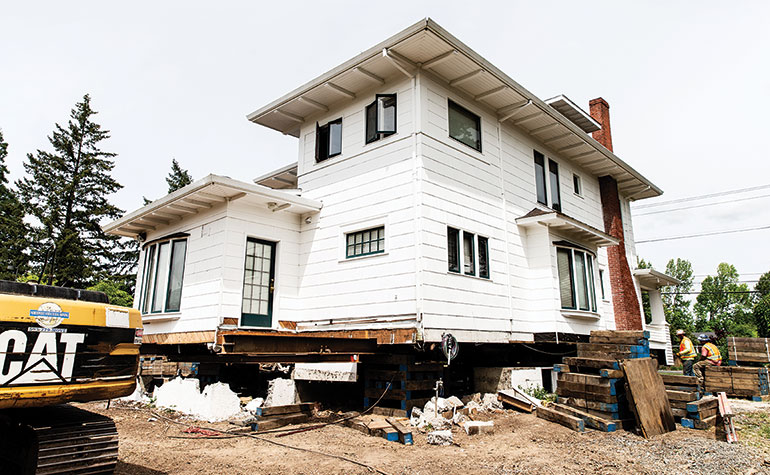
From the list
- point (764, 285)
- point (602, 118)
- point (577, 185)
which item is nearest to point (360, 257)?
point (577, 185)

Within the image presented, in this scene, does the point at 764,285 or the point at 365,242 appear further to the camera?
the point at 764,285

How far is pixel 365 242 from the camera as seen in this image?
11.6m

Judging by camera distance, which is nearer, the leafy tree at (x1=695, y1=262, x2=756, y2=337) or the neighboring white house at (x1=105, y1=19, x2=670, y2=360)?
the neighboring white house at (x1=105, y1=19, x2=670, y2=360)

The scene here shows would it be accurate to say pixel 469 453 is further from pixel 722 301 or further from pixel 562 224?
pixel 722 301

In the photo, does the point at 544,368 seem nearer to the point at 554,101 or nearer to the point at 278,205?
the point at 278,205

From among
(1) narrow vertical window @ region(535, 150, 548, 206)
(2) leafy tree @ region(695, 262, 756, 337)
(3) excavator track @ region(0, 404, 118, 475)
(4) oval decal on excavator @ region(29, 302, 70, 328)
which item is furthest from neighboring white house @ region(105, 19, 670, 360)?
(2) leafy tree @ region(695, 262, 756, 337)

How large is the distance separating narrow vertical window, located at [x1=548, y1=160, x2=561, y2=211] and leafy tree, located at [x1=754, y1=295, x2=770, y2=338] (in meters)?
52.1

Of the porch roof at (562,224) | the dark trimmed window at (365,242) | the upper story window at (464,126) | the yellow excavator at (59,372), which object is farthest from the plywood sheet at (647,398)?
the yellow excavator at (59,372)

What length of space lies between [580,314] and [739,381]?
18.8ft

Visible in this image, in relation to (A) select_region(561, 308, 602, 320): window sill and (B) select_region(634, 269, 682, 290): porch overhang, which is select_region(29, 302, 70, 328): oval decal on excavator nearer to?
(A) select_region(561, 308, 602, 320): window sill

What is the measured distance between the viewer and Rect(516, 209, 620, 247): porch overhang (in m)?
13.1

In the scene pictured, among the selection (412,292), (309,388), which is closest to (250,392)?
(309,388)

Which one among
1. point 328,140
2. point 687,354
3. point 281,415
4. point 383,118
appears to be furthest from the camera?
point 328,140

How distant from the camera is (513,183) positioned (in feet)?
45.7
